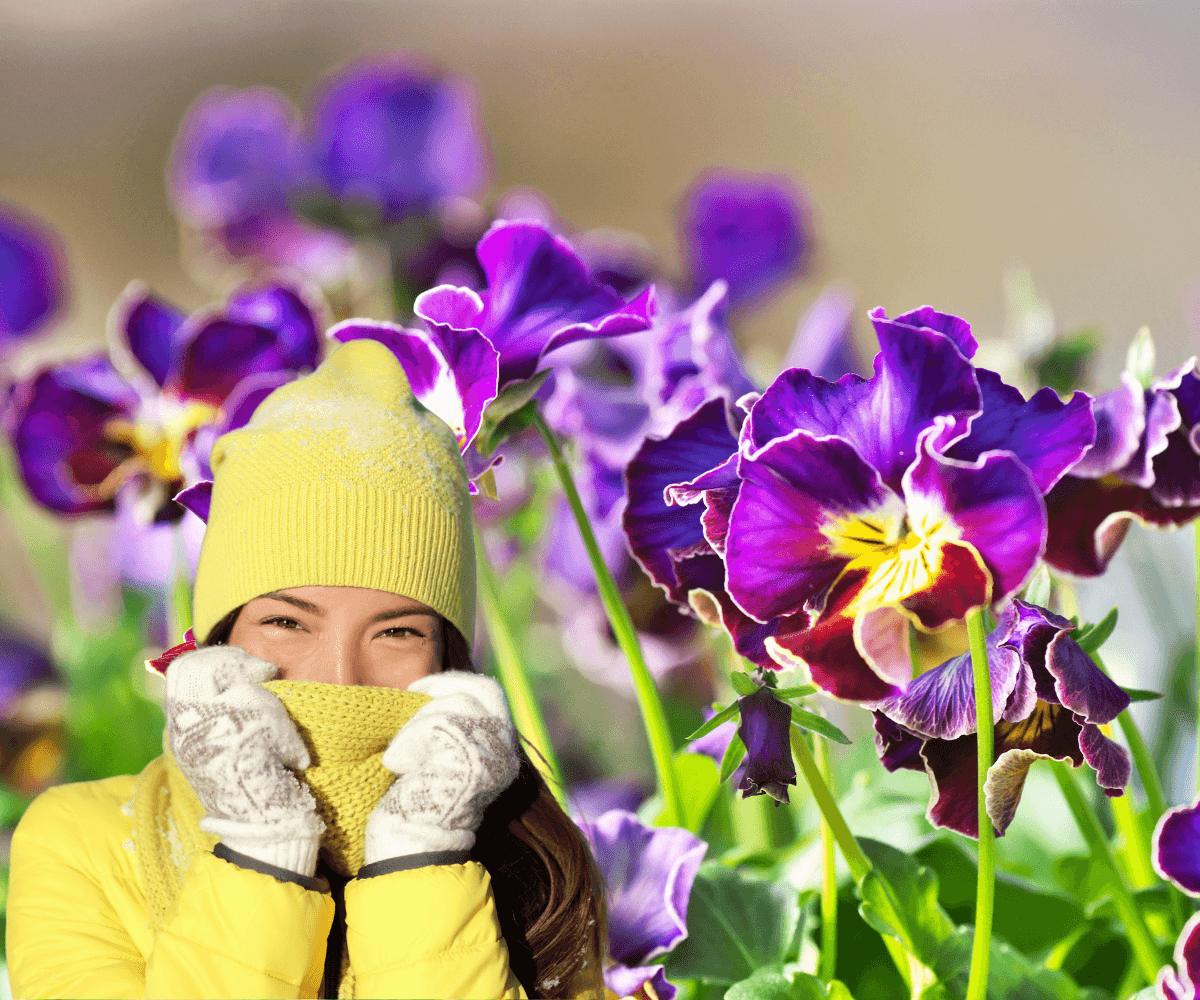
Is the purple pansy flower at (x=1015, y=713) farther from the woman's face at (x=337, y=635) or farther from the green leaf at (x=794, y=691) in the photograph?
the woman's face at (x=337, y=635)

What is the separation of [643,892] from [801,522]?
0.17m

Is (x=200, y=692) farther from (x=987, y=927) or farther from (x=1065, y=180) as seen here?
(x=1065, y=180)

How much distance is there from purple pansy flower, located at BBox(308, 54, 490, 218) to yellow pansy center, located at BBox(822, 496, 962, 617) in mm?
709

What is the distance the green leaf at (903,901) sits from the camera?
412mm

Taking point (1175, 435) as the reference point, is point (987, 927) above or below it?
below

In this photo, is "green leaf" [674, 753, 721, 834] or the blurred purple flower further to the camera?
the blurred purple flower

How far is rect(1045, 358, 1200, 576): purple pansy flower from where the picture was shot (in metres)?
0.41

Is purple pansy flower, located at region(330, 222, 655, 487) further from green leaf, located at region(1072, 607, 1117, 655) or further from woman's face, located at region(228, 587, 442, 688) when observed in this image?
green leaf, located at region(1072, 607, 1117, 655)

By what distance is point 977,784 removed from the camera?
15.1 inches

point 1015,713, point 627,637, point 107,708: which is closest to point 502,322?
point 627,637

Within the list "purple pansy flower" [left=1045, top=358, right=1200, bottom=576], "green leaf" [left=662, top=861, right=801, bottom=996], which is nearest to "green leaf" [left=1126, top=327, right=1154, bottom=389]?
"purple pansy flower" [left=1045, top=358, right=1200, bottom=576]

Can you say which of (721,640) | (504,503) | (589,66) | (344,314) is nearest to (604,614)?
(721,640)

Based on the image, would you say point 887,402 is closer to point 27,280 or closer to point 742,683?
point 742,683

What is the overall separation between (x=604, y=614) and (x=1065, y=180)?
2.36 metres
